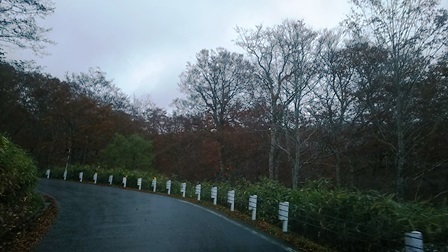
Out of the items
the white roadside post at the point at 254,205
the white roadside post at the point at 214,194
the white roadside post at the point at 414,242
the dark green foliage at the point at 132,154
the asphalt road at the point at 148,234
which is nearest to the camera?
the white roadside post at the point at 414,242

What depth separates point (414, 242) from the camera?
5449 millimetres

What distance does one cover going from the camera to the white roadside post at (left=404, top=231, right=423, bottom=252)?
5.36 meters

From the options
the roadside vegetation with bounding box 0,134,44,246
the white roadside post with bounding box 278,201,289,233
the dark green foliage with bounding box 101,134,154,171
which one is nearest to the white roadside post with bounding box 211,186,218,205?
the white roadside post with bounding box 278,201,289,233

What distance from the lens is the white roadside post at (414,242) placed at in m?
5.36

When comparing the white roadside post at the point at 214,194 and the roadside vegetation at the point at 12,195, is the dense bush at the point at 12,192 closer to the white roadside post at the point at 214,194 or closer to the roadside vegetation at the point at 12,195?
the roadside vegetation at the point at 12,195

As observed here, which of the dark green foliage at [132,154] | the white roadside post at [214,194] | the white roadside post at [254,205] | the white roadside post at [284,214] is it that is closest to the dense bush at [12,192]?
the white roadside post at [284,214]

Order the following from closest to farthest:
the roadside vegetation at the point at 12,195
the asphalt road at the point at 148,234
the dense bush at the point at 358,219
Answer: the dense bush at the point at 358,219
the asphalt road at the point at 148,234
the roadside vegetation at the point at 12,195

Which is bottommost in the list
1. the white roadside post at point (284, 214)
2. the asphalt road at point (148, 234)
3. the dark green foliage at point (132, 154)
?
the asphalt road at point (148, 234)

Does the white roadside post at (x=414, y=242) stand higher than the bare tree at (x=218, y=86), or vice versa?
the bare tree at (x=218, y=86)

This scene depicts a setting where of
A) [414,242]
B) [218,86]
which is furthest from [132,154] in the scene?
[414,242]

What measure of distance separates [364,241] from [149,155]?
32.9 metres

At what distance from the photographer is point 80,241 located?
7.57 meters

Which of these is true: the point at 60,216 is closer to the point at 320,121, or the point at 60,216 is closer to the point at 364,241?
the point at 364,241

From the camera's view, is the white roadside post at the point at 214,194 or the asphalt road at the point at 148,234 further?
Result: the white roadside post at the point at 214,194
